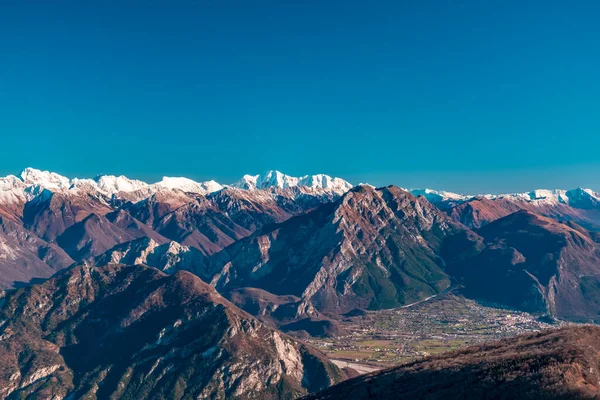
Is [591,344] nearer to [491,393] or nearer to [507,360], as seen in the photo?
[507,360]

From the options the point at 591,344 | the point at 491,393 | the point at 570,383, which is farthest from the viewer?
the point at 591,344

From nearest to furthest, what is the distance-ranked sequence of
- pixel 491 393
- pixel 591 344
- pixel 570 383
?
pixel 570 383, pixel 491 393, pixel 591 344

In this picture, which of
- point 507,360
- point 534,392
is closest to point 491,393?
point 534,392

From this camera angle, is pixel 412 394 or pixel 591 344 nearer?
pixel 412 394

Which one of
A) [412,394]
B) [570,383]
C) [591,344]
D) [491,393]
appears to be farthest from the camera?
[591,344]

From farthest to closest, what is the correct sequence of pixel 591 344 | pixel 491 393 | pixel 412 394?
1. pixel 591 344
2. pixel 412 394
3. pixel 491 393

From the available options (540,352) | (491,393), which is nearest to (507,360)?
(540,352)

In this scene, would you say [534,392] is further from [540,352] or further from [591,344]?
[591,344]

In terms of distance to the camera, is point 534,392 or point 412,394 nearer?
point 534,392
